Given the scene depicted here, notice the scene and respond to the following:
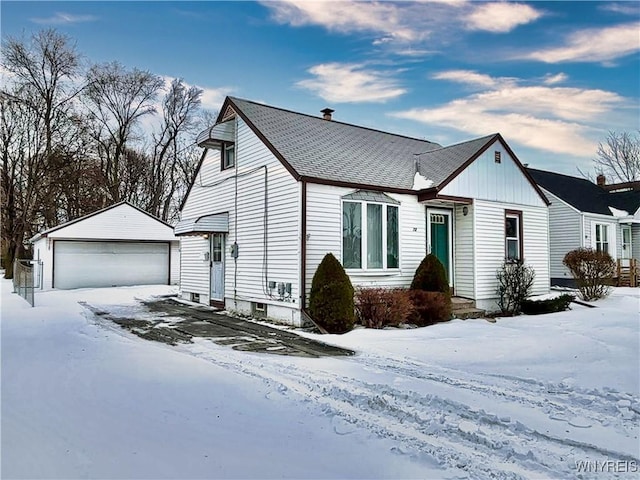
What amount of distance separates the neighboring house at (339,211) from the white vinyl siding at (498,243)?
31 mm

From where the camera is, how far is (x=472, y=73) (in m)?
15.1

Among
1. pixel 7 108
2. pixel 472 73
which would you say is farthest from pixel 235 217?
pixel 7 108

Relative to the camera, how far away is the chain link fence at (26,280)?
14.3 m

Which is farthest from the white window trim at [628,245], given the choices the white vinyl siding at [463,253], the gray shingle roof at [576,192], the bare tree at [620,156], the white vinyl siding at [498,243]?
the bare tree at [620,156]

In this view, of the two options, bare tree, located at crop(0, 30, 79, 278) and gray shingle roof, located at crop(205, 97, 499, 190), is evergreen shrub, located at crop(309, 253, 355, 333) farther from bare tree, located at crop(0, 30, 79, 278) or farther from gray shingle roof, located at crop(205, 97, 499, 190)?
bare tree, located at crop(0, 30, 79, 278)

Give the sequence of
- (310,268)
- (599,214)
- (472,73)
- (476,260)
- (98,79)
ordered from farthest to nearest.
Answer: (98,79) < (599,214) < (472,73) < (476,260) < (310,268)

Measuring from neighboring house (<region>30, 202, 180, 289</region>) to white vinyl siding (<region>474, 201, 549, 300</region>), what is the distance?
15.3m

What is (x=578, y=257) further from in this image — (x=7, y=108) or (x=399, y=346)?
(x=7, y=108)

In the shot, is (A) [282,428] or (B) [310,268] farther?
(B) [310,268]

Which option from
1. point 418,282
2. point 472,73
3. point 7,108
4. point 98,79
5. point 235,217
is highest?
point 98,79

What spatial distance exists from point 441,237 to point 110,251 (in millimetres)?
15835

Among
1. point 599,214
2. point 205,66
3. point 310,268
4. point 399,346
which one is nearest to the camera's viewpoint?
point 399,346

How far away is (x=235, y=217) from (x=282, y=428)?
29.7 ft

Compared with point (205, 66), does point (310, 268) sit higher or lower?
lower
